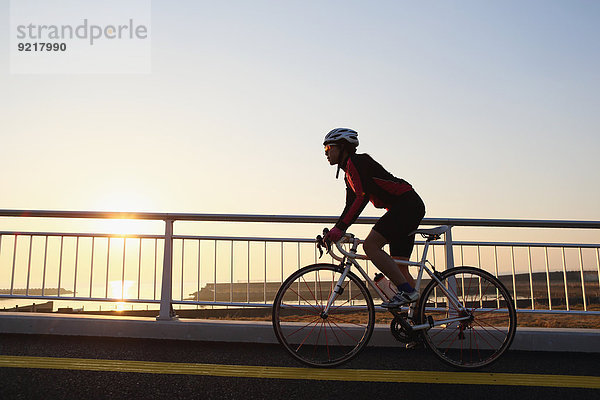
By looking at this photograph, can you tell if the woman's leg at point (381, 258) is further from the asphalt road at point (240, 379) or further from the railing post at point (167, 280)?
the railing post at point (167, 280)

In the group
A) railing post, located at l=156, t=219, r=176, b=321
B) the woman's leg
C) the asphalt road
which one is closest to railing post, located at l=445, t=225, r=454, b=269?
the asphalt road

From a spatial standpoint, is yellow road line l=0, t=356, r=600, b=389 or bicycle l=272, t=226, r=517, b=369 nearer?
yellow road line l=0, t=356, r=600, b=389

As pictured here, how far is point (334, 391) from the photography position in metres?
3.46

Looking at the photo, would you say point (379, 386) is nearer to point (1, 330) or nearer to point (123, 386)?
point (123, 386)

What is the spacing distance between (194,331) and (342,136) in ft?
8.15

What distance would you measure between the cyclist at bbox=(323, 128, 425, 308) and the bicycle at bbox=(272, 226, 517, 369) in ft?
0.41

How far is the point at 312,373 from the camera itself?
399cm

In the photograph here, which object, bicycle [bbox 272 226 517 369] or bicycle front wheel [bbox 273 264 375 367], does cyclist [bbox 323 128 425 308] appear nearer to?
bicycle [bbox 272 226 517 369]

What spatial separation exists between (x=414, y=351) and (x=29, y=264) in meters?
4.50

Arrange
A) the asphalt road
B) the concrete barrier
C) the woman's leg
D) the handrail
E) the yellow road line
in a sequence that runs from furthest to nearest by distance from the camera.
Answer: the handrail → the concrete barrier → the woman's leg → the yellow road line → the asphalt road

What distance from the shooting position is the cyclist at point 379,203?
14.1 ft

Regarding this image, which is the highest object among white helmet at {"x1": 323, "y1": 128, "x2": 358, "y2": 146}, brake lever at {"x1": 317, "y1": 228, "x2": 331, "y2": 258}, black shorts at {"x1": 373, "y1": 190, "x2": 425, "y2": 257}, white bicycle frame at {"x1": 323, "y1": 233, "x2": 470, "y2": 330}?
white helmet at {"x1": 323, "y1": 128, "x2": 358, "y2": 146}

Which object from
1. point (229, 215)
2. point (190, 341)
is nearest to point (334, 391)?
point (190, 341)

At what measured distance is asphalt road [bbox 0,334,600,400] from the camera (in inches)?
132
